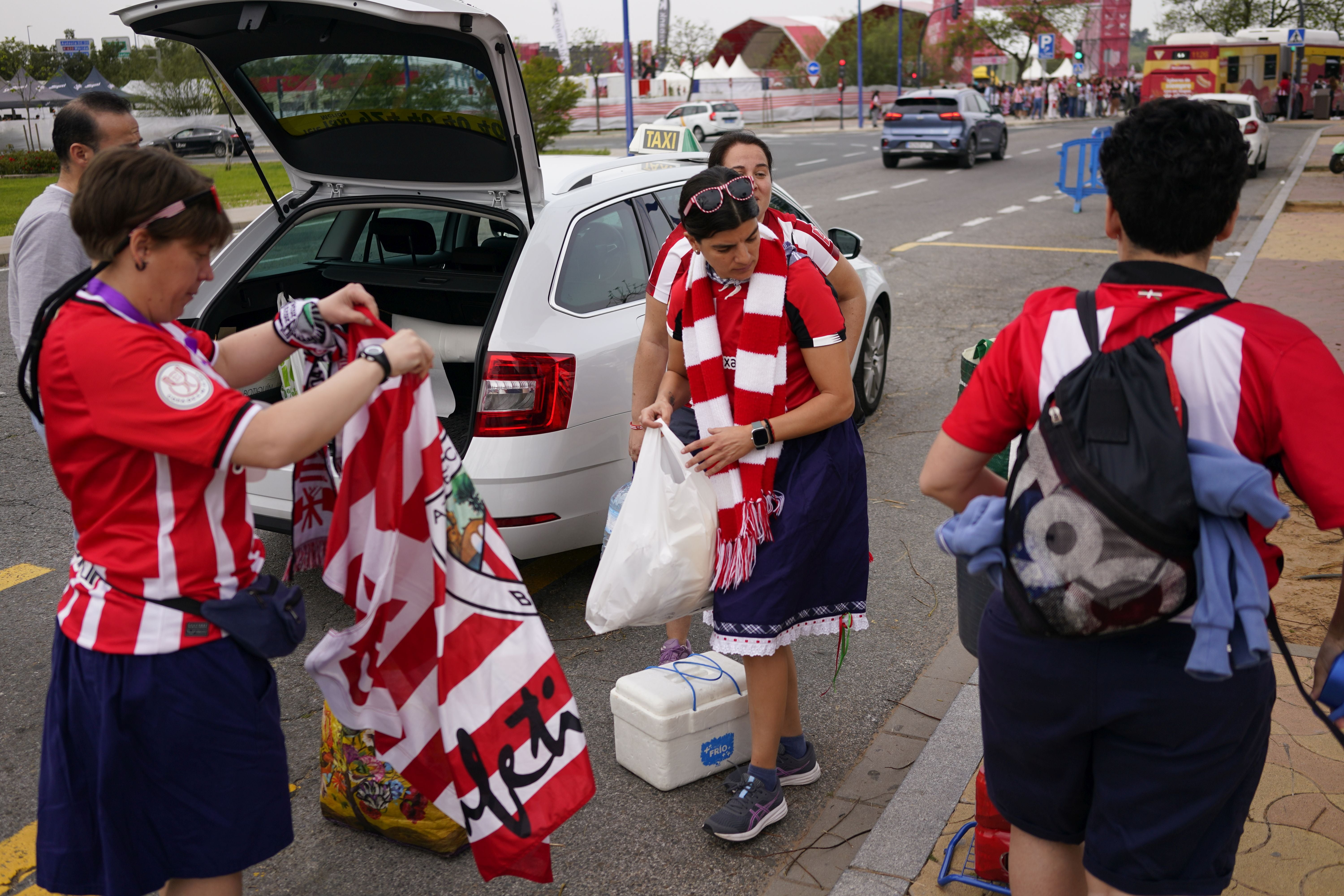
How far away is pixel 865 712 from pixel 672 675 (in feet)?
2.73

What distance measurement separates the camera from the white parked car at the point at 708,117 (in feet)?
127

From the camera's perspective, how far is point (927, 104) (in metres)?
25.7

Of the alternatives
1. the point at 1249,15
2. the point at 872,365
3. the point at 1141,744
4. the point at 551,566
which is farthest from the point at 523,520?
the point at 1249,15

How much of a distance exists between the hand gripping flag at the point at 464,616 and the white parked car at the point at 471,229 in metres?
1.59

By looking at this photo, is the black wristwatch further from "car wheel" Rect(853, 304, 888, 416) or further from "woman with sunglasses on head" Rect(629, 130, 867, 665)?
"car wheel" Rect(853, 304, 888, 416)

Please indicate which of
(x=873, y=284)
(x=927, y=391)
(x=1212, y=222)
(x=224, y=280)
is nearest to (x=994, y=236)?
(x=927, y=391)

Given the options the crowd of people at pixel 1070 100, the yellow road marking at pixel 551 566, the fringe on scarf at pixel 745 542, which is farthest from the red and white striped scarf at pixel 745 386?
the crowd of people at pixel 1070 100

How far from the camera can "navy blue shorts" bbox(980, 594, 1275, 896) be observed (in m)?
1.79

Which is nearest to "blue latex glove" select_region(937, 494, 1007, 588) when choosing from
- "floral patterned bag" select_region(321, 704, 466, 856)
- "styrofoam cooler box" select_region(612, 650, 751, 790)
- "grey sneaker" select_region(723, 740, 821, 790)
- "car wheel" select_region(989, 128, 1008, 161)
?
"styrofoam cooler box" select_region(612, 650, 751, 790)

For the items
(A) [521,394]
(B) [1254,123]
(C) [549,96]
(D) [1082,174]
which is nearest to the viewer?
(A) [521,394]

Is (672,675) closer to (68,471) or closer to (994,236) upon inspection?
(68,471)

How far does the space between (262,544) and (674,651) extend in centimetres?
190

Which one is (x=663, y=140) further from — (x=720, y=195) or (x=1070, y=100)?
(x=1070, y=100)

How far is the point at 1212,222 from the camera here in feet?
5.84
